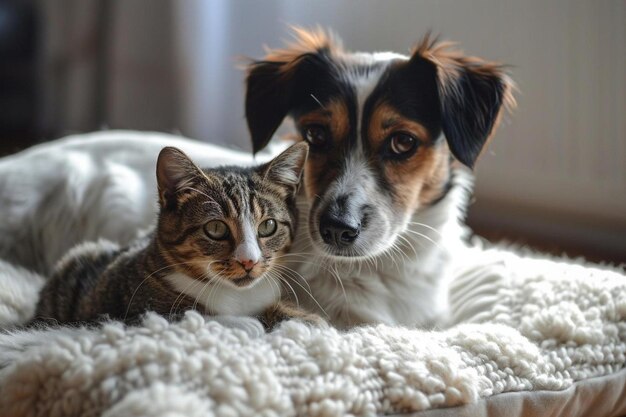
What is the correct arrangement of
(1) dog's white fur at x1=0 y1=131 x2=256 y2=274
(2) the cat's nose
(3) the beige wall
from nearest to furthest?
(2) the cat's nose
(1) dog's white fur at x1=0 y1=131 x2=256 y2=274
(3) the beige wall

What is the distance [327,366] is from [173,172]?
0.46 meters

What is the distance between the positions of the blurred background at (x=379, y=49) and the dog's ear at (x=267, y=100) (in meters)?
0.73

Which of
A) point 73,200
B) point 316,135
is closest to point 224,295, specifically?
point 316,135

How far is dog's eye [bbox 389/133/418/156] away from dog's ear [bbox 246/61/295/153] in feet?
0.93

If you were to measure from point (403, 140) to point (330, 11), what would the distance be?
2.08m

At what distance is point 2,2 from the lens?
13.4ft

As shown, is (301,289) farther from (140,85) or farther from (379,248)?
(140,85)

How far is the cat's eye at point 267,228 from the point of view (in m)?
1.44

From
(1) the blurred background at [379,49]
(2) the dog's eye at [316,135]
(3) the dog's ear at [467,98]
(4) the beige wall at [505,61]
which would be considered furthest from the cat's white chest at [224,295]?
(4) the beige wall at [505,61]

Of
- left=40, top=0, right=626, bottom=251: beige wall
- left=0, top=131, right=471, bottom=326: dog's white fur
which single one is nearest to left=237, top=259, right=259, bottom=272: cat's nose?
left=0, top=131, right=471, bottom=326: dog's white fur

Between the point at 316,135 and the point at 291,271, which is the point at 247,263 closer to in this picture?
the point at 291,271

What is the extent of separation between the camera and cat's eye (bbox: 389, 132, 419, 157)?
1668mm

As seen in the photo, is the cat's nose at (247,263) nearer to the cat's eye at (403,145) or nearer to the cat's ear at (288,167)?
the cat's ear at (288,167)

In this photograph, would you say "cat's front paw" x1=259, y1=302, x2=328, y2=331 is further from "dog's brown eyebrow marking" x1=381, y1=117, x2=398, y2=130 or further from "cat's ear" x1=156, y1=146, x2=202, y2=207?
"dog's brown eyebrow marking" x1=381, y1=117, x2=398, y2=130
